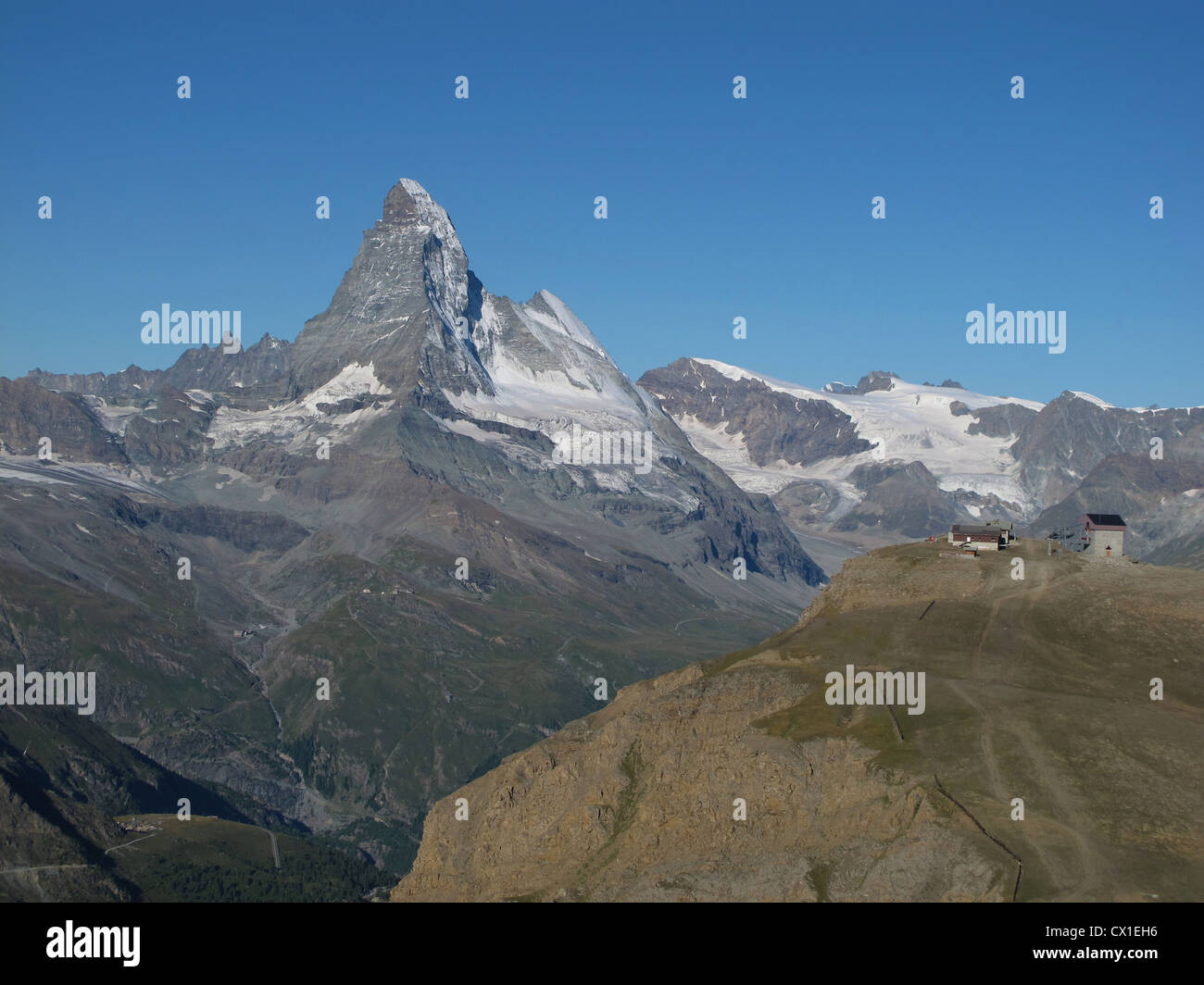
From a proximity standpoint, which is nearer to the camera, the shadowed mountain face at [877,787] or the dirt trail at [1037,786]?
the dirt trail at [1037,786]

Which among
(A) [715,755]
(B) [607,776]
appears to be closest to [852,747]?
(A) [715,755]

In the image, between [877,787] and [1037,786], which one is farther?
[877,787]

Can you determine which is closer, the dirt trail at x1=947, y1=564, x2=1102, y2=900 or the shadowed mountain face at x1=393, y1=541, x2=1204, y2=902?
the dirt trail at x1=947, y1=564, x2=1102, y2=900
